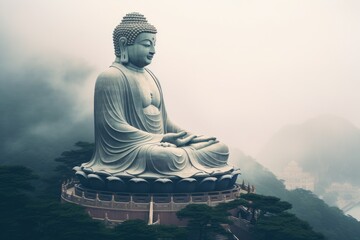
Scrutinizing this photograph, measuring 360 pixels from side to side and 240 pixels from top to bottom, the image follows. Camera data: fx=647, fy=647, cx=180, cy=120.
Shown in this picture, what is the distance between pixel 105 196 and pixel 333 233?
10.9 metres

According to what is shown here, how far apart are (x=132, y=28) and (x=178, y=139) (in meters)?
3.58

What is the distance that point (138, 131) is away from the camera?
18.5 m

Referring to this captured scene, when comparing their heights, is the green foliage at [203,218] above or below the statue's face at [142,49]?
below

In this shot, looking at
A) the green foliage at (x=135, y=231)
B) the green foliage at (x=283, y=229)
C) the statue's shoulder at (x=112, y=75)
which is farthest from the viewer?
the statue's shoulder at (x=112, y=75)

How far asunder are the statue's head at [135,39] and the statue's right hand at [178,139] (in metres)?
2.48

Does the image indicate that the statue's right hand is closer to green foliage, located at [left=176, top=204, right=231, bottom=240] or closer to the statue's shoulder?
the statue's shoulder

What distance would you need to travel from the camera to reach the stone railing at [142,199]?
17.0 metres

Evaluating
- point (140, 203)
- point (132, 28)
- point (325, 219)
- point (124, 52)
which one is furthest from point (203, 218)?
point (325, 219)

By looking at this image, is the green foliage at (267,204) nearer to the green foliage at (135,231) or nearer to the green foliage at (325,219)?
the green foliage at (135,231)

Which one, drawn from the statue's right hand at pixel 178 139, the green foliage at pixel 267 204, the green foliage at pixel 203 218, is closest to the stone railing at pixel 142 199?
the green foliage at pixel 203 218

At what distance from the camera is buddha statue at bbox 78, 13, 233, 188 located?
1778 cm

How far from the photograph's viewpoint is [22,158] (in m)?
30.8

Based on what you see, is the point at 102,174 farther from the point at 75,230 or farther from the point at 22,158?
the point at 22,158

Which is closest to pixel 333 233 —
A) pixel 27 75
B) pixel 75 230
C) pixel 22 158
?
pixel 75 230
